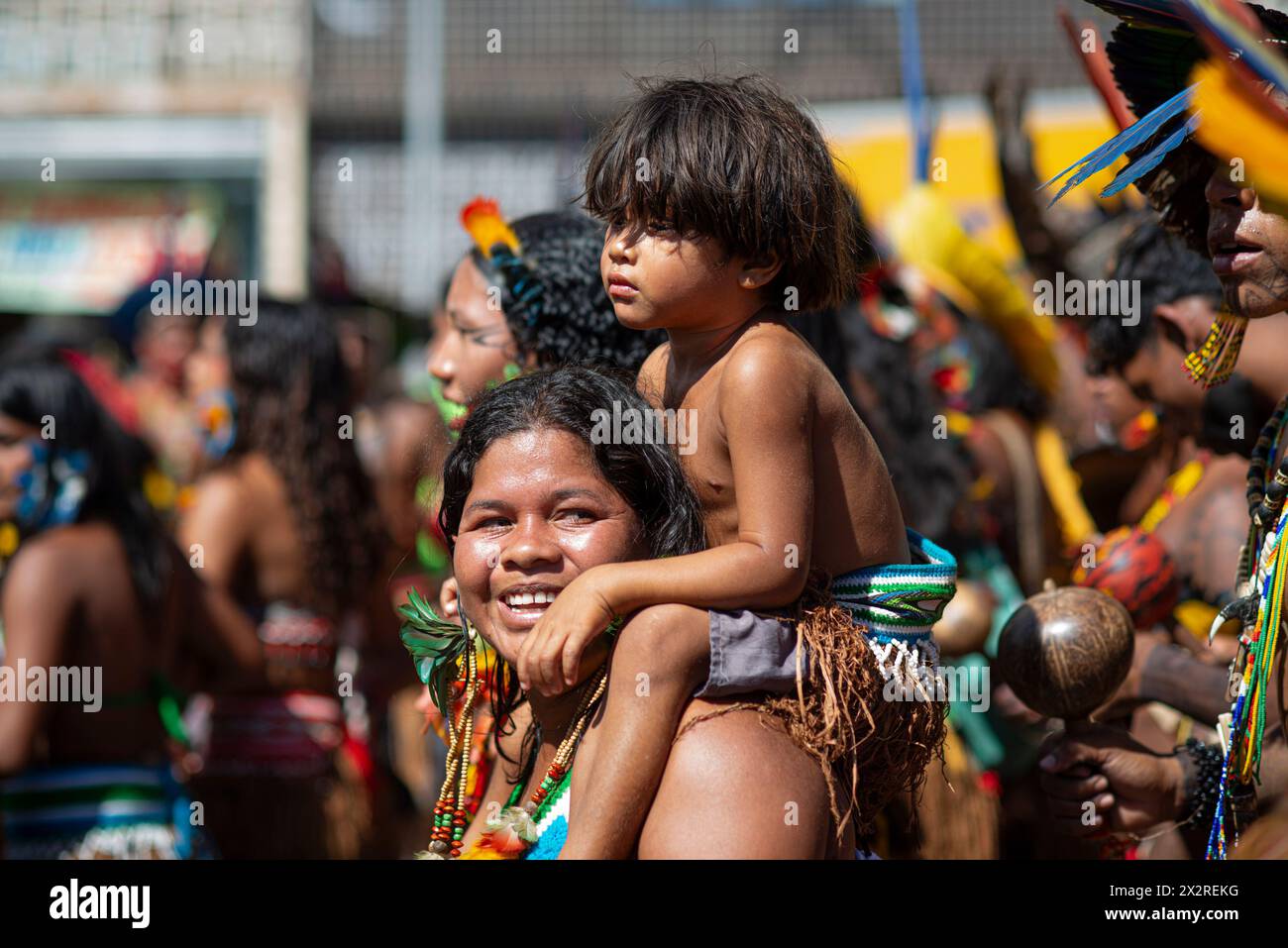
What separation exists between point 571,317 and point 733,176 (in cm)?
93

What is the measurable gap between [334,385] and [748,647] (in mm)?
4042

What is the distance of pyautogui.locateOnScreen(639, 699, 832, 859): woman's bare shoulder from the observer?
2051mm

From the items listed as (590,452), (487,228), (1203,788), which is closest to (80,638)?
(487,228)

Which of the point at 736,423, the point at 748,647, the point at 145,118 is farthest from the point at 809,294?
the point at 145,118

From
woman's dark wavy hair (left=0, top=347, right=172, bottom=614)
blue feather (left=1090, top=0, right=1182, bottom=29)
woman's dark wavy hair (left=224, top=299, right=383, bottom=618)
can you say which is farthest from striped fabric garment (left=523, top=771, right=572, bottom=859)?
woman's dark wavy hair (left=224, top=299, right=383, bottom=618)

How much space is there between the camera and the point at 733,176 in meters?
2.23

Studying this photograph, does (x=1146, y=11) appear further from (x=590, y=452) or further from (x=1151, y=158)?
(x=590, y=452)

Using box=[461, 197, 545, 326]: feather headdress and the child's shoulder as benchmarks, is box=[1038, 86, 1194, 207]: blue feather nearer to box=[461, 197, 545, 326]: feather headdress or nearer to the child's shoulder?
the child's shoulder

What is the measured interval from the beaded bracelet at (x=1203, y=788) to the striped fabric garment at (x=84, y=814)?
2.86 metres

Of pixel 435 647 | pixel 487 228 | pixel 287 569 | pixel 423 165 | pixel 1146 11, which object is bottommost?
pixel 287 569

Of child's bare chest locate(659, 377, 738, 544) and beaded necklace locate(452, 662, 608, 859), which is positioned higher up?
child's bare chest locate(659, 377, 738, 544)

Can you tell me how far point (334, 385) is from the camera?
232 inches

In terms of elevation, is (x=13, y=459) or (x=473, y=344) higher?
(x=473, y=344)

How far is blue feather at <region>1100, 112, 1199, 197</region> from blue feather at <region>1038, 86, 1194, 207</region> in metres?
0.03
